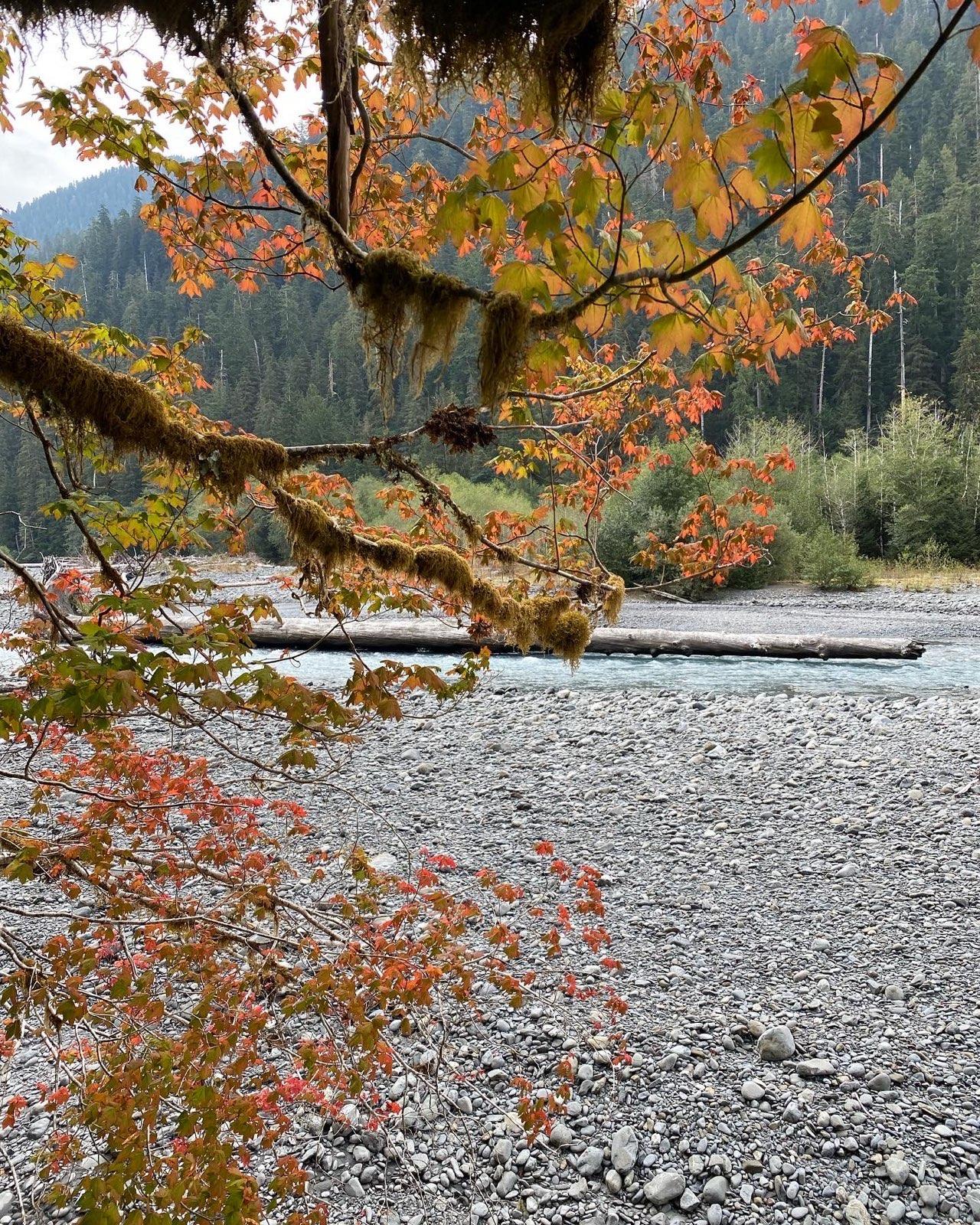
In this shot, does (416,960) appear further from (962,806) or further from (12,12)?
(962,806)

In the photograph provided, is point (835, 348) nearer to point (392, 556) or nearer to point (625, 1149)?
point (392, 556)

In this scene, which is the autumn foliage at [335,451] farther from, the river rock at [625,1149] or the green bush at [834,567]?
the green bush at [834,567]

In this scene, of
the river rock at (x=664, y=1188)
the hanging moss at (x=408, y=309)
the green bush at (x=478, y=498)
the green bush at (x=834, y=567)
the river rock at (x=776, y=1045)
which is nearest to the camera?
the hanging moss at (x=408, y=309)

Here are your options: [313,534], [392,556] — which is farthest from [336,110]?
[392,556]

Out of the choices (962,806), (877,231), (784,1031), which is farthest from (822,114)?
(877,231)

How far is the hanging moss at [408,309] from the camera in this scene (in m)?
1.89

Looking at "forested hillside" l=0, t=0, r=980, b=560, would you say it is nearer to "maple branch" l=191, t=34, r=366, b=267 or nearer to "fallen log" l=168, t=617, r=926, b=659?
"fallen log" l=168, t=617, r=926, b=659

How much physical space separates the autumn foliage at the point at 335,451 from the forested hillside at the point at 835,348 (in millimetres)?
22803

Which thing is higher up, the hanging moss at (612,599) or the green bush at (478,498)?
the green bush at (478,498)

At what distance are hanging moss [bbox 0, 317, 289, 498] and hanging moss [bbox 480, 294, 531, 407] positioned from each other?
75 centimetres

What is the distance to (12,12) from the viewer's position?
4.04ft

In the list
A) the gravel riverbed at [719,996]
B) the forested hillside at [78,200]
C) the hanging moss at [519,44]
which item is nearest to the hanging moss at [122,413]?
the hanging moss at [519,44]

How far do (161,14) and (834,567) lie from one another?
60.7 feet

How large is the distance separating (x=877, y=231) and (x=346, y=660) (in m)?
35.5
